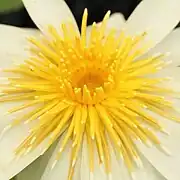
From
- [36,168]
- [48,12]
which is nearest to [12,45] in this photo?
[48,12]

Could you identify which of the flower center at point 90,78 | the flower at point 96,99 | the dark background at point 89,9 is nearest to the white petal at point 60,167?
the flower at point 96,99

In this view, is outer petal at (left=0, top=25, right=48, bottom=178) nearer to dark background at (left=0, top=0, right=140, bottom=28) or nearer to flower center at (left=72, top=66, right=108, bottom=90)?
flower center at (left=72, top=66, right=108, bottom=90)

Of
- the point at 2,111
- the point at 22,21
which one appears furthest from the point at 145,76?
the point at 22,21

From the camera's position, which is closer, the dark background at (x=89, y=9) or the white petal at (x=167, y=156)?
the white petal at (x=167, y=156)

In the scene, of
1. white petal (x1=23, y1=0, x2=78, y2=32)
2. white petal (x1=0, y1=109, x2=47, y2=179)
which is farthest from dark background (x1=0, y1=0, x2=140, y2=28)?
white petal (x1=0, y1=109, x2=47, y2=179)

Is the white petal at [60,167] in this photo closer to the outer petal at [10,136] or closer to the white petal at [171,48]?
the outer petal at [10,136]

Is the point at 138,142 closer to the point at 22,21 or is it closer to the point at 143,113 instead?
the point at 143,113
